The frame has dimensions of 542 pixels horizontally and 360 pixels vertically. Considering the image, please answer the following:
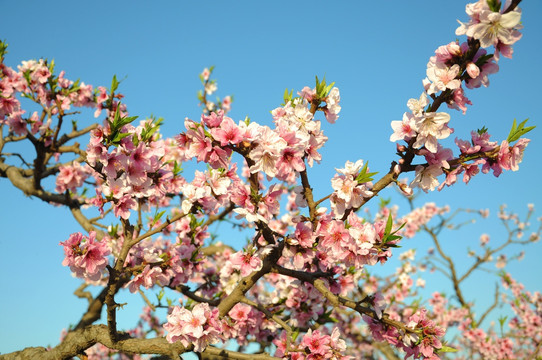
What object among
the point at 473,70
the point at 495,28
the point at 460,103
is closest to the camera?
the point at 495,28

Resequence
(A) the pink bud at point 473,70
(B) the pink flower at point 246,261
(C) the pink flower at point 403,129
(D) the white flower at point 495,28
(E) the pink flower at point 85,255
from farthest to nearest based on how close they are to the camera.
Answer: (B) the pink flower at point 246,261 < (E) the pink flower at point 85,255 < (C) the pink flower at point 403,129 < (A) the pink bud at point 473,70 < (D) the white flower at point 495,28

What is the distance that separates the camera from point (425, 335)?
2.98 metres

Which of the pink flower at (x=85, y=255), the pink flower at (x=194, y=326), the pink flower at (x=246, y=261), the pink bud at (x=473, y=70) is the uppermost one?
the pink bud at (x=473, y=70)

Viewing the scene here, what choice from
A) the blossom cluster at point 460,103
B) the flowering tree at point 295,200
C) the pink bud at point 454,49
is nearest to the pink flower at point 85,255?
the flowering tree at point 295,200

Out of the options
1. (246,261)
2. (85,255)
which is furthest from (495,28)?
(85,255)

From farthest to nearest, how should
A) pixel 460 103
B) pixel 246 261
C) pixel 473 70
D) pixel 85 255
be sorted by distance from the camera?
pixel 246 261
pixel 85 255
pixel 460 103
pixel 473 70

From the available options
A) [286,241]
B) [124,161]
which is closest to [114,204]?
[124,161]

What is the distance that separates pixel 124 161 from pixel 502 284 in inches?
487

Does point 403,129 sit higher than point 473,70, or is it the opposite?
point 473,70

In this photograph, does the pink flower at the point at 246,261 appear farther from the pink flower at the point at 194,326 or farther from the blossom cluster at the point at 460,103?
the blossom cluster at the point at 460,103

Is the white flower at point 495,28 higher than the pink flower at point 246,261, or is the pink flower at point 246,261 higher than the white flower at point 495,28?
the white flower at point 495,28

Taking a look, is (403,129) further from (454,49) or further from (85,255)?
(85,255)

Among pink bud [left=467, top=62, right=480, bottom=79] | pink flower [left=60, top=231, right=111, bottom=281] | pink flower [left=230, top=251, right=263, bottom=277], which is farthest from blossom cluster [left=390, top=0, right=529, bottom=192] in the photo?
pink flower [left=60, top=231, right=111, bottom=281]

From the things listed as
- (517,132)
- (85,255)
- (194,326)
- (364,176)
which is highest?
(517,132)
